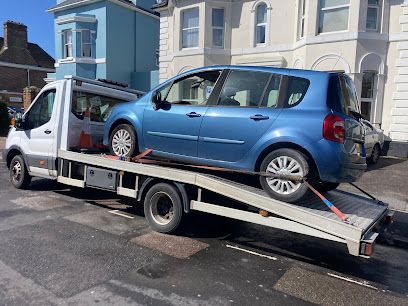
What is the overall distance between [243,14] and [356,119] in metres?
13.6

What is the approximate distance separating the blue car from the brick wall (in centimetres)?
3628

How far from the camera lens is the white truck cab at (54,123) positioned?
284 inches

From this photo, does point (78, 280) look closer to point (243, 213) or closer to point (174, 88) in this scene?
point (243, 213)

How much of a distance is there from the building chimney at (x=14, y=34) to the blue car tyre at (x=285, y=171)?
1553 inches

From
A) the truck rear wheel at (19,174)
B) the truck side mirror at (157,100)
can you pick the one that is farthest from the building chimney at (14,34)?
the truck side mirror at (157,100)

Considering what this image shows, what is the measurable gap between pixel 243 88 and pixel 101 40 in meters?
19.2

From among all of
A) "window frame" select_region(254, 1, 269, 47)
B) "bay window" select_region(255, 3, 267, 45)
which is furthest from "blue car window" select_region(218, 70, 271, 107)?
"bay window" select_region(255, 3, 267, 45)

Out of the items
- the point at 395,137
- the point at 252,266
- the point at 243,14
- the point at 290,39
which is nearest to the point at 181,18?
the point at 243,14

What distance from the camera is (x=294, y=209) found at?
14.1ft

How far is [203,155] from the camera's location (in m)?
5.25

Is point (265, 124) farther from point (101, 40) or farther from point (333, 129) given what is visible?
point (101, 40)

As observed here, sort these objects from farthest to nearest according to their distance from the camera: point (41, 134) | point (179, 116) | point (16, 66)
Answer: point (16, 66) → point (41, 134) → point (179, 116)

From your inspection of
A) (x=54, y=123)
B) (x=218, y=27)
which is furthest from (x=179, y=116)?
(x=218, y=27)

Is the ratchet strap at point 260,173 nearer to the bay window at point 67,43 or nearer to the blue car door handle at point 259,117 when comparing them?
the blue car door handle at point 259,117
